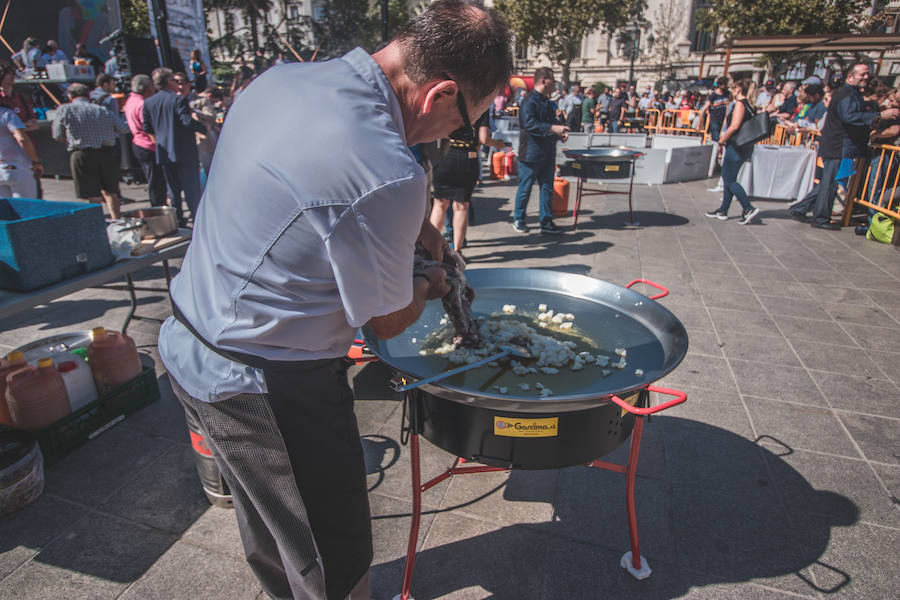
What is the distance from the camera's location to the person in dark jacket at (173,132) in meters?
6.45

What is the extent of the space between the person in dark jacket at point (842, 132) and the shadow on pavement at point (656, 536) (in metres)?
6.35

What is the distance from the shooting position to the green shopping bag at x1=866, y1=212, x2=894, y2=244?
269 inches

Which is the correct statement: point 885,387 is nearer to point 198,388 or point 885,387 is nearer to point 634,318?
point 634,318

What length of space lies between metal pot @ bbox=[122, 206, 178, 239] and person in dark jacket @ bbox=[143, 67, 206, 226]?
3374mm

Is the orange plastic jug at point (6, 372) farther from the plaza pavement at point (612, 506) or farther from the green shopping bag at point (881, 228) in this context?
the green shopping bag at point (881, 228)

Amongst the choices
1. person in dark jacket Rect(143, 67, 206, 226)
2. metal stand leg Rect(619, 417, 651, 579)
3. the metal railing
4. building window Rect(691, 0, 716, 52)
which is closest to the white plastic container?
metal stand leg Rect(619, 417, 651, 579)

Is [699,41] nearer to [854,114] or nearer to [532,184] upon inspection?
[854,114]

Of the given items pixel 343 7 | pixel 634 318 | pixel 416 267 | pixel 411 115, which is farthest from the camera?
pixel 343 7

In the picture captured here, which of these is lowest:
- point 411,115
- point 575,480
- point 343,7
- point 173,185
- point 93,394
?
point 575,480

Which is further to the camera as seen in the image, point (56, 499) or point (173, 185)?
point (173, 185)

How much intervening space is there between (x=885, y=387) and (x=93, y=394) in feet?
16.6

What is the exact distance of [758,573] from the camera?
2131 mm

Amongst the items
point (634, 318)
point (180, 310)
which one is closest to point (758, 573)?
point (634, 318)

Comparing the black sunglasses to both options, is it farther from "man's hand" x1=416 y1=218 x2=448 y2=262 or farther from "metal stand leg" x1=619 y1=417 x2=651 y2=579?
"metal stand leg" x1=619 y1=417 x2=651 y2=579
